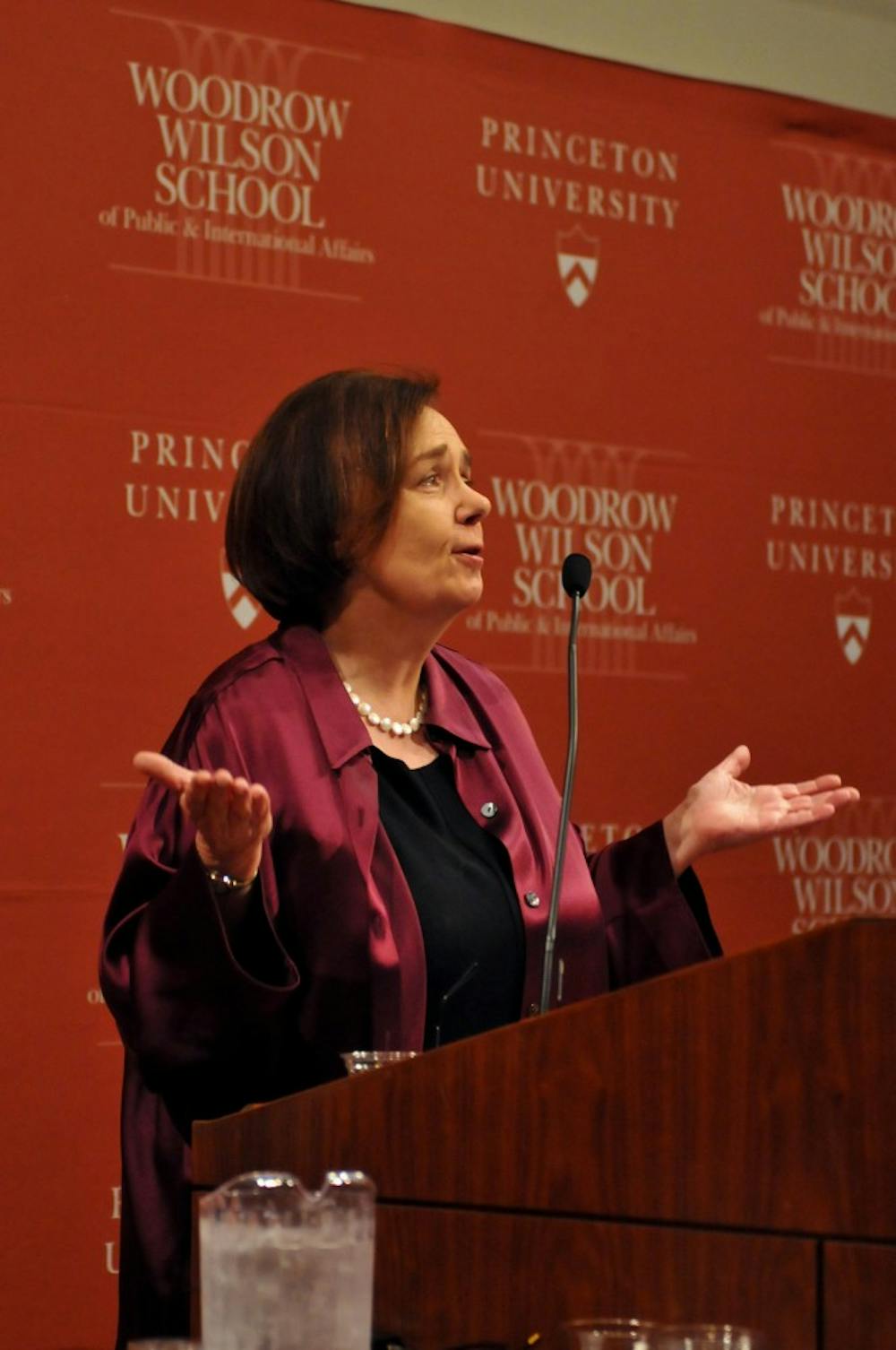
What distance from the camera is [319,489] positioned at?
93.6 inches

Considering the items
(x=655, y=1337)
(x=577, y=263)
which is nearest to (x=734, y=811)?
(x=655, y=1337)

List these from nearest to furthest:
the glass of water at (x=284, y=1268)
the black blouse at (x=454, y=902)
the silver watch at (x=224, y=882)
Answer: the glass of water at (x=284, y=1268), the silver watch at (x=224, y=882), the black blouse at (x=454, y=902)

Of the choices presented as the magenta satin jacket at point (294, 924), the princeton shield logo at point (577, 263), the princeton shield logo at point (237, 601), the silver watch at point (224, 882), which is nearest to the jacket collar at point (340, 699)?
the magenta satin jacket at point (294, 924)

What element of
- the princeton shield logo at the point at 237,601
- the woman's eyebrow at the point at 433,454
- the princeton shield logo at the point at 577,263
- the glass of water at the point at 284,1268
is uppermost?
the princeton shield logo at the point at 577,263

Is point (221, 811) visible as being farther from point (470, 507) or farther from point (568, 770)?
point (470, 507)

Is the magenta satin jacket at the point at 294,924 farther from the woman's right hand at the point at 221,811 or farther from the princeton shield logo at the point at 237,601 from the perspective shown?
the princeton shield logo at the point at 237,601

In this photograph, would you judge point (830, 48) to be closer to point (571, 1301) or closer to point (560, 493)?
point (560, 493)

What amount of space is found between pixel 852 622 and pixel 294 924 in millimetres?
2353

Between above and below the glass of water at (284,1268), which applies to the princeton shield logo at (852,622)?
above

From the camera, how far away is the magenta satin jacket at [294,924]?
1.93 m

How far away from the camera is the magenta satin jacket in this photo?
1.93m

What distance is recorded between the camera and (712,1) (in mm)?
→ 4160

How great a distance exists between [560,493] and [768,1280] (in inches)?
106

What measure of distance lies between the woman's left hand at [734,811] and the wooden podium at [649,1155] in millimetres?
819
